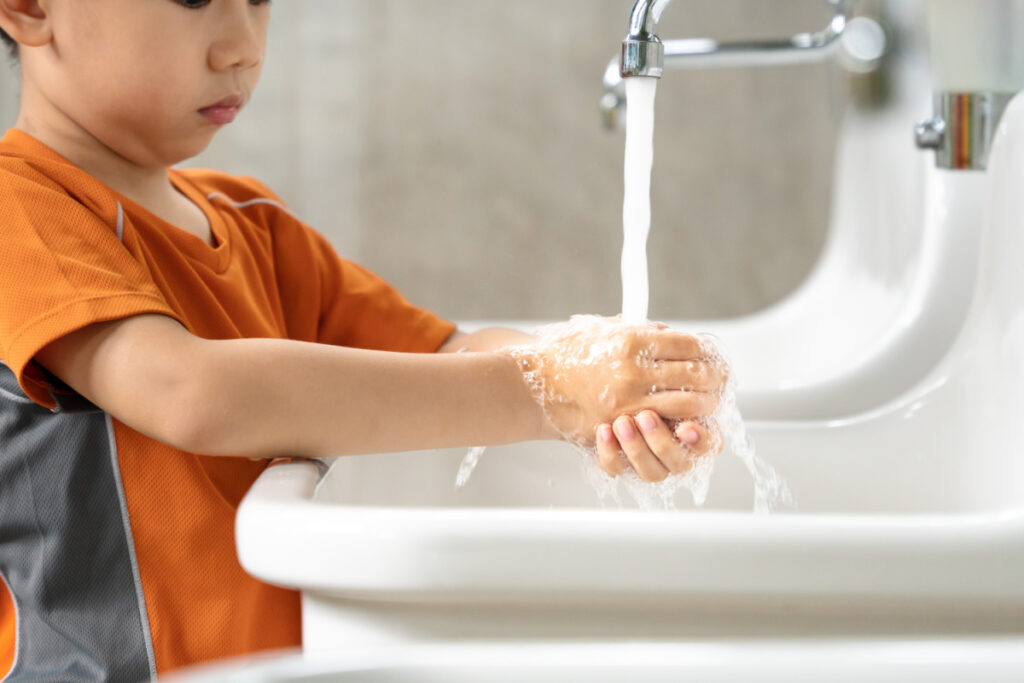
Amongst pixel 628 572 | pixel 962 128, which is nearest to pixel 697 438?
pixel 628 572

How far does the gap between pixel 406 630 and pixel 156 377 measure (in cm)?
15

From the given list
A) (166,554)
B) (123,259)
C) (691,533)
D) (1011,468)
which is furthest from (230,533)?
(1011,468)

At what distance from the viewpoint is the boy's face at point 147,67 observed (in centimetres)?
52

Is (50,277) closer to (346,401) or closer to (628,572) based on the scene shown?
(346,401)

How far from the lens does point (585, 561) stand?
0.36 m

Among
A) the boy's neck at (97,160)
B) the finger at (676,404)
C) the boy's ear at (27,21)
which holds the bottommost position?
the finger at (676,404)

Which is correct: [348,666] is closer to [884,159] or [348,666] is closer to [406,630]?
[406,630]

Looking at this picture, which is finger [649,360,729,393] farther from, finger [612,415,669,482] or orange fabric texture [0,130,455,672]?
orange fabric texture [0,130,455,672]

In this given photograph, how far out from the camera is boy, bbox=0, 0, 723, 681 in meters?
0.45

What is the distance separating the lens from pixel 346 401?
46 centimetres

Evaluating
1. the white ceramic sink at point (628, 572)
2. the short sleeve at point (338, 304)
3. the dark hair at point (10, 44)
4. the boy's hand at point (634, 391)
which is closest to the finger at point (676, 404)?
the boy's hand at point (634, 391)

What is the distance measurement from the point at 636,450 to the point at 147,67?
1.01 feet

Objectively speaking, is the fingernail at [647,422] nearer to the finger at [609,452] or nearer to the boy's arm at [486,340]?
the finger at [609,452]

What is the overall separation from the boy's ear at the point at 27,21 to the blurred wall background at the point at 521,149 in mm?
1105
